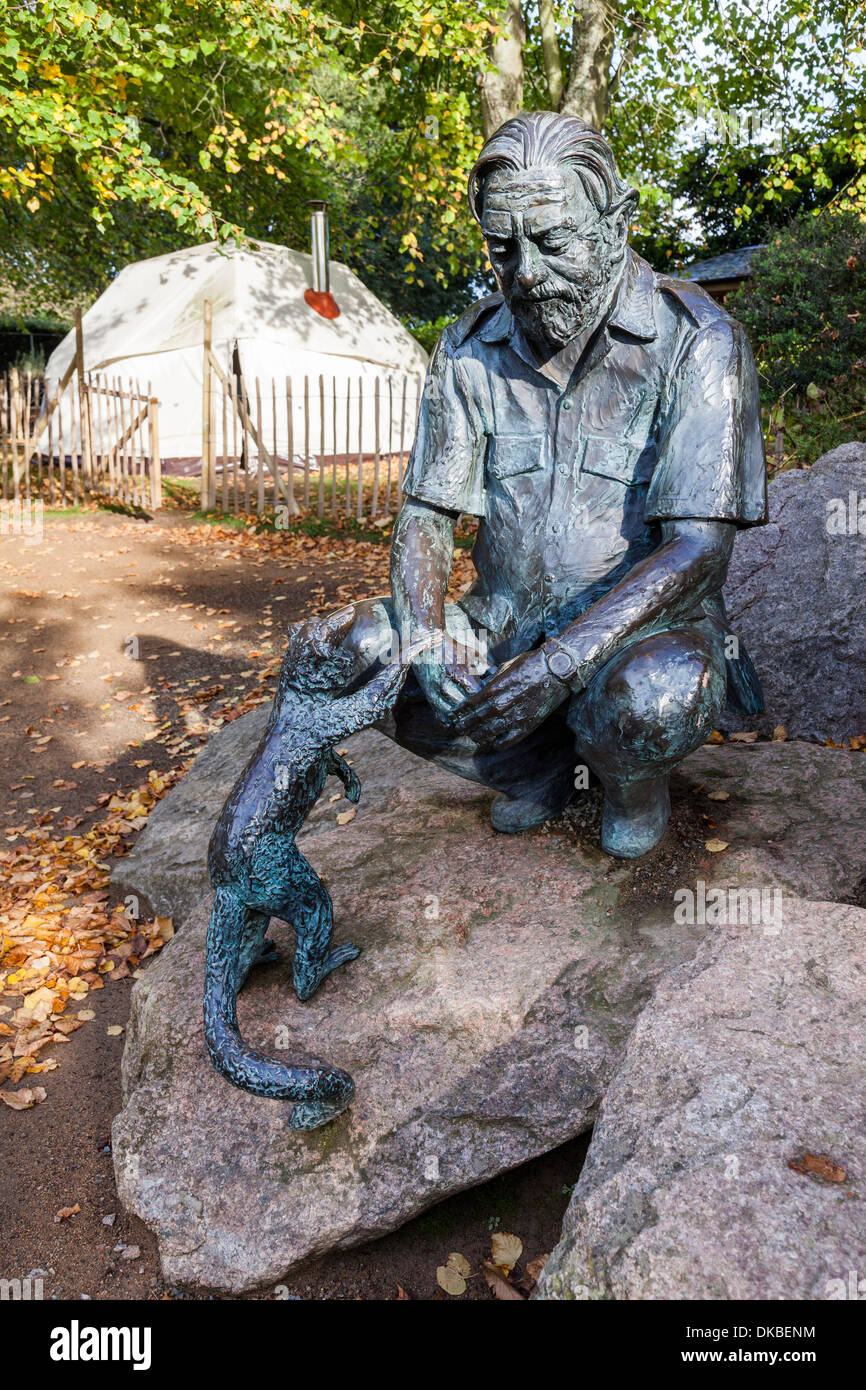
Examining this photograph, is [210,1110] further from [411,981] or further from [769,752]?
[769,752]

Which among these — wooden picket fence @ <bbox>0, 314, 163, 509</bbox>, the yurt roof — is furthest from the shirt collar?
the yurt roof

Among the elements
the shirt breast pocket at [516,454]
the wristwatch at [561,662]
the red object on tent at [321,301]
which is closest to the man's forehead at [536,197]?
the shirt breast pocket at [516,454]

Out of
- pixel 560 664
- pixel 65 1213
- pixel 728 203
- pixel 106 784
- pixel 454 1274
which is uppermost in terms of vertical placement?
pixel 728 203

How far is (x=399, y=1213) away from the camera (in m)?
2.65

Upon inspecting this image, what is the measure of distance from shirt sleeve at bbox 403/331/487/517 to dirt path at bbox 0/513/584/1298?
1.98m

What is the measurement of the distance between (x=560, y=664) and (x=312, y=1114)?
1.32 meters

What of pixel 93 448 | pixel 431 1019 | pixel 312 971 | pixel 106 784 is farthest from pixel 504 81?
pixel 431 1019

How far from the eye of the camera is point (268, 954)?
3.13 meters

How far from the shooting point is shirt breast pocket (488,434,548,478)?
319 cm

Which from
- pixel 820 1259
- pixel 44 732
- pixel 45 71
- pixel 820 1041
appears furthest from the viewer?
pixel 45 71

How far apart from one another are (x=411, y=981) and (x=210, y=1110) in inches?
25.0

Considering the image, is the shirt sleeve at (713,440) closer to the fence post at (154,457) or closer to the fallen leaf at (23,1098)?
the fallen leaf at (23,1098)

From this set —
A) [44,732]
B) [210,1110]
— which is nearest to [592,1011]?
[210,1110]

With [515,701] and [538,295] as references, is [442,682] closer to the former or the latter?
[515,701]
